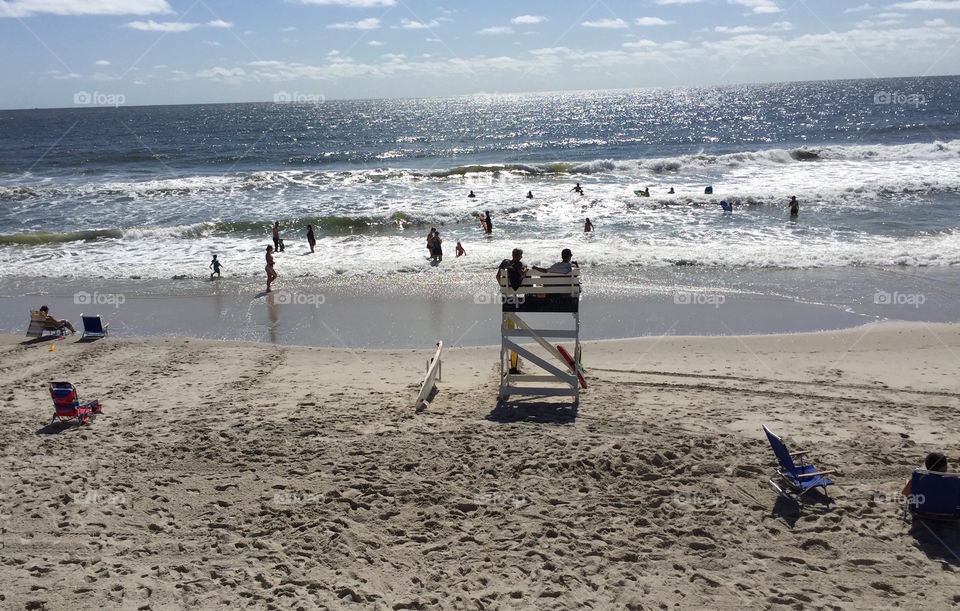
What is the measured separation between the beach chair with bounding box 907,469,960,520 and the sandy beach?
7.3 inches

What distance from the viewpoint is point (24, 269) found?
2130 centimetres

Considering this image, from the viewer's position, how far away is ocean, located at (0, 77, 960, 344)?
20.0 metres

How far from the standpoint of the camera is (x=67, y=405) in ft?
31.6

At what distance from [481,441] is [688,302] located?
8.96 metres

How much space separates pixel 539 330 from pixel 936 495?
5.16 meters

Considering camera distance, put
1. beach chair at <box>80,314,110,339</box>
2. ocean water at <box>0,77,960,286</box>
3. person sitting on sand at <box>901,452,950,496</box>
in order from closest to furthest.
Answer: person sitting on sand at <box>901,452,950,496</box>
beach chair at <box>80,314,110,339</box>
ocean water at <box>0,77,960,286</box>

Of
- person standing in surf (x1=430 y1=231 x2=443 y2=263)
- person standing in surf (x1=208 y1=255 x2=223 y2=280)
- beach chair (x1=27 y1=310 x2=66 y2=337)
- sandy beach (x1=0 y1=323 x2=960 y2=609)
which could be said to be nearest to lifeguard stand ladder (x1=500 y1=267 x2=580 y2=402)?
sandy beach (x1=0 y1=323 x2=960 y2=609)

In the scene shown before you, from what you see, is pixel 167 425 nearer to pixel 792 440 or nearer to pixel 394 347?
pixel 394 347

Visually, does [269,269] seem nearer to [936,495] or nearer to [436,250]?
[436,250]

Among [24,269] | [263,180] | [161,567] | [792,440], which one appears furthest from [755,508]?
[263,180]

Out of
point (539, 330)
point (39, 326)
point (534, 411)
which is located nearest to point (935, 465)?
point (534, 411)

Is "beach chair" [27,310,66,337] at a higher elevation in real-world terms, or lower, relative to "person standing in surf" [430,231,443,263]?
lower

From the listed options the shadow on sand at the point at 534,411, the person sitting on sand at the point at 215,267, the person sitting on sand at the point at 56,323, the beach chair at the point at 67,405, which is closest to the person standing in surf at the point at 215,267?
the person sitting on sand at the point at 215,267

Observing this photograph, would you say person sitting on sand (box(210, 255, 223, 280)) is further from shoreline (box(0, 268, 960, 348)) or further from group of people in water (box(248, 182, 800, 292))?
shoreline (box(0, 268, 960, 348))
